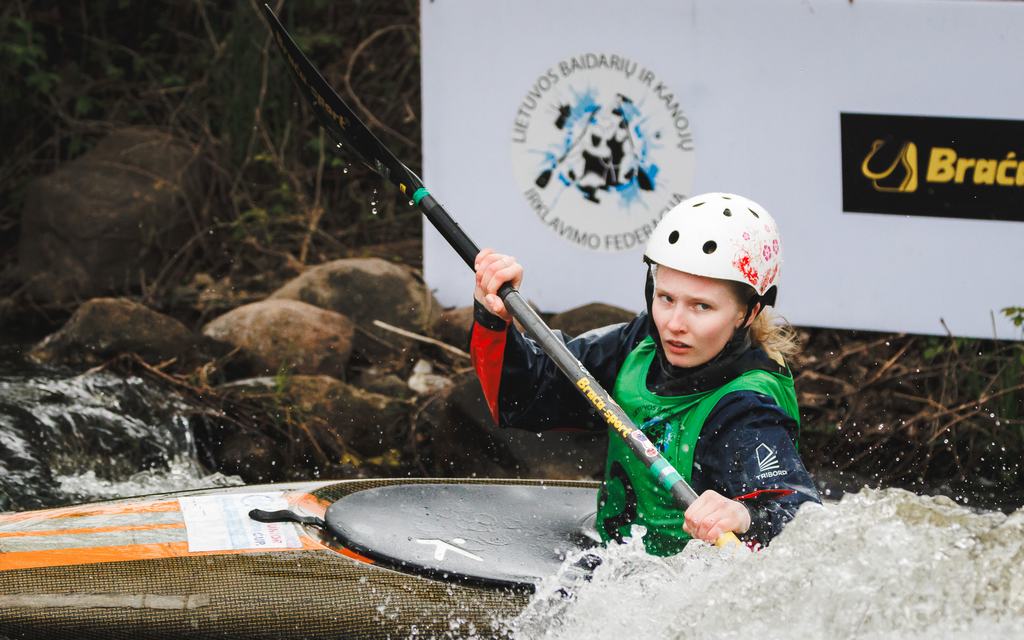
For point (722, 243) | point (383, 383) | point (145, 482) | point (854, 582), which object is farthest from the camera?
point (383, 383)

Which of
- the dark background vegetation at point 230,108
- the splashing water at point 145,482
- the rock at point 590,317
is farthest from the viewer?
the dark background vegetation at point 230,108

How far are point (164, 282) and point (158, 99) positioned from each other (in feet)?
4.65

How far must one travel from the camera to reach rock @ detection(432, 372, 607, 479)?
199 inches

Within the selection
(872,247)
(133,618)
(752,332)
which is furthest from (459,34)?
(133,618)

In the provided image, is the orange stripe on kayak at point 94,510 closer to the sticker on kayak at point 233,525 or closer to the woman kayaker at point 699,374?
the sticker on kayak at point 233,525

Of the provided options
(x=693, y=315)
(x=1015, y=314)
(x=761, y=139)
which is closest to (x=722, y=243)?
(x=693, y=315)

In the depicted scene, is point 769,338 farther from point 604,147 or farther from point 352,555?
point 604,147

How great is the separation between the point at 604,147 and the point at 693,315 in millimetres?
2500

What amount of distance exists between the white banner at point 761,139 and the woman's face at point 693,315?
93.7 inches

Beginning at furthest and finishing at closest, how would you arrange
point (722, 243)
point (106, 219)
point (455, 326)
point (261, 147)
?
point (261, 147) → point (106, 219) → point (455, 326) → point (722, 243)

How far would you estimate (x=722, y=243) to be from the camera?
2.91 meters

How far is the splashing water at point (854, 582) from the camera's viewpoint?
2473 millimetres

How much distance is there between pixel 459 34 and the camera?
551cm

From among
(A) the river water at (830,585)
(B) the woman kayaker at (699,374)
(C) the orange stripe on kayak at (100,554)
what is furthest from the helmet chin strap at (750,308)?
(C) the orange stripe on kayak at (100,554)
